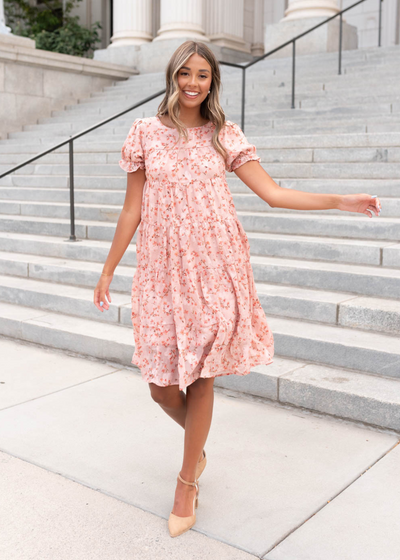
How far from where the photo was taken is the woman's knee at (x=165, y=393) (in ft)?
8.94

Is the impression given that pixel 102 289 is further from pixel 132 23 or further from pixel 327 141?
pixel 132 23

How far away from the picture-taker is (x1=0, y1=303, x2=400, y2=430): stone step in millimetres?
3686

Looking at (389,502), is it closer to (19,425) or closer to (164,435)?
(164,435)

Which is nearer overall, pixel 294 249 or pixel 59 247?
pixel 294 249

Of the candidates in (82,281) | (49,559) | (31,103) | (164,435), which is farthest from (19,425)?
(31,103)

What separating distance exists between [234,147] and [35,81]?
443 inches

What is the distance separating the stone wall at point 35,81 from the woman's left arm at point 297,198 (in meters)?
10.6

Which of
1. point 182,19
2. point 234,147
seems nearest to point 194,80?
point 234,147

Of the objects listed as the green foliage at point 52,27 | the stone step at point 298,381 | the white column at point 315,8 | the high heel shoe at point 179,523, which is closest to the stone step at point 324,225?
the stone step at point 298,381

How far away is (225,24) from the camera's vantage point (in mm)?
15805

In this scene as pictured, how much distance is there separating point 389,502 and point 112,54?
14.4 m

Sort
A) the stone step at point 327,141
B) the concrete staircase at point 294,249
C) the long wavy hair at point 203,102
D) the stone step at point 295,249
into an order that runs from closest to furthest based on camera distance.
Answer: the long wavy hair at point 203,102 < the concrete staircase at point 294,249 < the stone step at point 295,249 < the stone step at point 327,141

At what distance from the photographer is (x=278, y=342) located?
176 inches

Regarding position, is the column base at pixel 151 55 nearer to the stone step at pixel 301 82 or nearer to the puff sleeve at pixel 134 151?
the stone step at pixel 301 82
